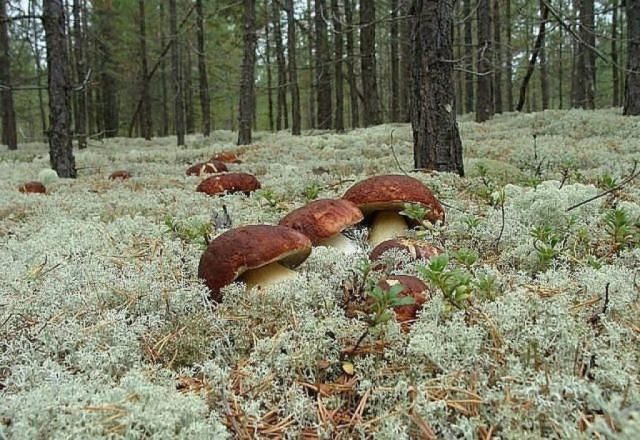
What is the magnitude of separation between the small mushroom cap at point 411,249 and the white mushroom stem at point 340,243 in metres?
0.21

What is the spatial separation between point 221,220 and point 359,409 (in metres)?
1.99

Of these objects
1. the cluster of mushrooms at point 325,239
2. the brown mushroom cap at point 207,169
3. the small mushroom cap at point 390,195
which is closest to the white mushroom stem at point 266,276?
the cluster of mushrooms at point 325,239

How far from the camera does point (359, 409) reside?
1.41 m

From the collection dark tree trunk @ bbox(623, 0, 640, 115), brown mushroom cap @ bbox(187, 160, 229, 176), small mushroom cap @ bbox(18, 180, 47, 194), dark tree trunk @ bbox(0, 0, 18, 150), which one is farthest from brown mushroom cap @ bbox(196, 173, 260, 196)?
dark tree trunk @ bbox(0, 0, 18, 150)

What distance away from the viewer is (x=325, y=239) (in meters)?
2.53

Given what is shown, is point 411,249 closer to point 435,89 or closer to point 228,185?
point 228,185

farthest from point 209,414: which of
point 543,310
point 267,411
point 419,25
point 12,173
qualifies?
point 12,173

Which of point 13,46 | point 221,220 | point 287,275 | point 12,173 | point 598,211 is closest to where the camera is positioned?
point 287,275

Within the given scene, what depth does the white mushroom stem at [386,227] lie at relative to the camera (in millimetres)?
2720

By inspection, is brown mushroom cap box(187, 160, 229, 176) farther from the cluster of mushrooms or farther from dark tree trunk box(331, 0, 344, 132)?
dark tree trunk box(331, 0, 344, 132)

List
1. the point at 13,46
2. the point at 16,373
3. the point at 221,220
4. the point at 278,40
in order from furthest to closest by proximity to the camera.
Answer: the point at 13,46 → the point at 278,40 → the point at 221,220 → the point at 16,373

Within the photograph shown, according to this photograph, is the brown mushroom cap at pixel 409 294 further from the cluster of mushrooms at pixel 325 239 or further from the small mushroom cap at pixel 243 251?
the small mushroom cap at pixel 243 251

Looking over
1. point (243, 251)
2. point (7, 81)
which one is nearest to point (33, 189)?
point (243, 251)

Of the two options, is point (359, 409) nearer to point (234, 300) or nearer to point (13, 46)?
point (234, 300)
